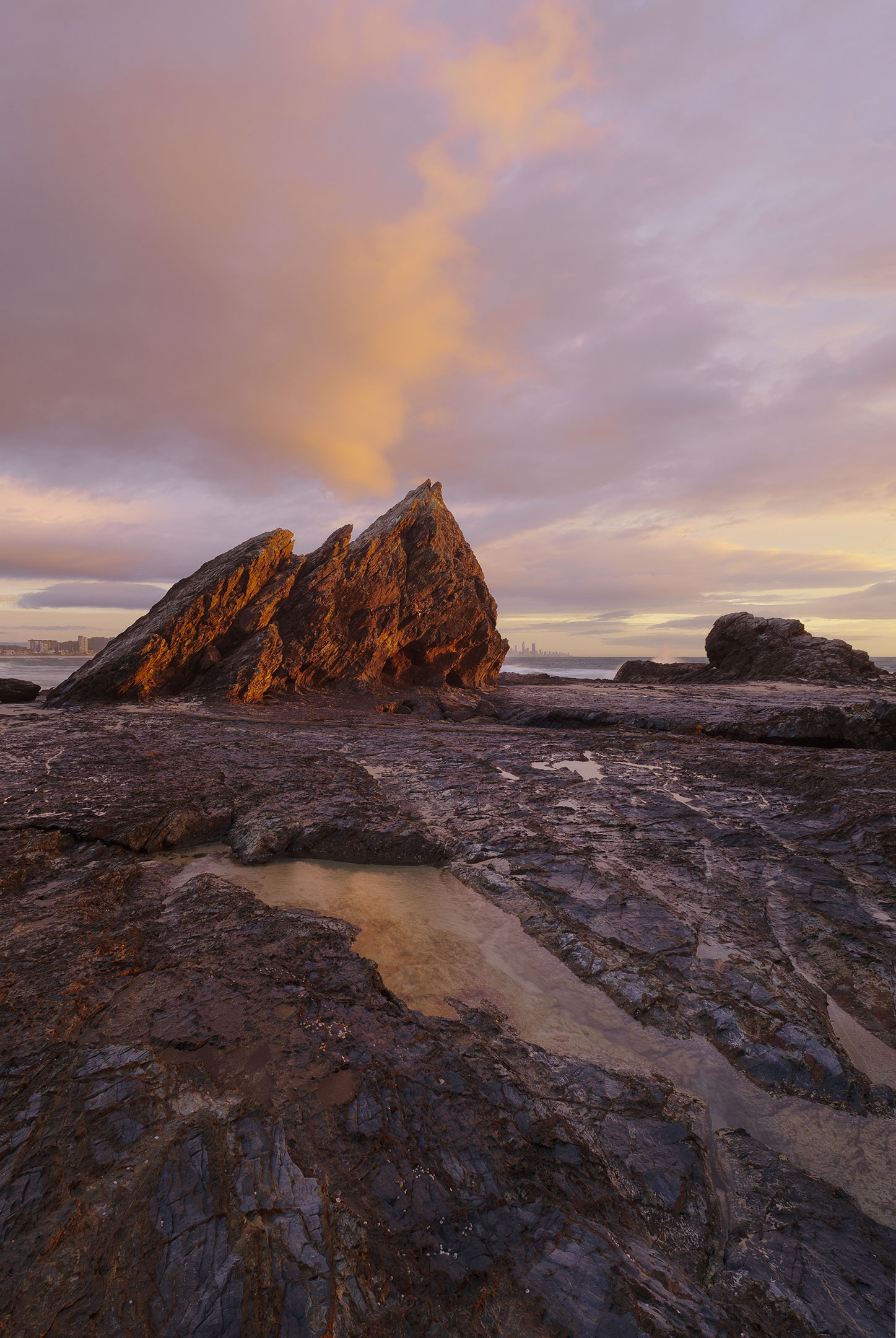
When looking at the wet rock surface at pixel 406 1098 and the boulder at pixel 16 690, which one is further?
the boulder at pixel 16 690

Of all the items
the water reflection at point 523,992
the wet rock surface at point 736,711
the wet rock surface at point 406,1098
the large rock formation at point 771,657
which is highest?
the large rock formation at point 771,657

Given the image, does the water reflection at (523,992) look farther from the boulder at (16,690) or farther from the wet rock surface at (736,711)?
the boulder at (16,690)

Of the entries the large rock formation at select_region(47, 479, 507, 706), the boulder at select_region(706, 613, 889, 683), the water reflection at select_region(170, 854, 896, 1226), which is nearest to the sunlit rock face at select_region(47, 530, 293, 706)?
the large rock formation at select_region(47, 479, 507, 706)

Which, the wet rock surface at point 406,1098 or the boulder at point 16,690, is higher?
the boulder at point 16,690

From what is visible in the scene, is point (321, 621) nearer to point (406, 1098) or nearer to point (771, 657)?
point (406, 1098)

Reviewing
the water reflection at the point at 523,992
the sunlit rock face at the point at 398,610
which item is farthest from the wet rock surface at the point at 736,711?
the water reflection at the point at 523,992

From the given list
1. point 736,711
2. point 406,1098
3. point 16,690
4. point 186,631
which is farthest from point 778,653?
point 16,690

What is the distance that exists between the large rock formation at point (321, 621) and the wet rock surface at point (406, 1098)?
40.9 ft

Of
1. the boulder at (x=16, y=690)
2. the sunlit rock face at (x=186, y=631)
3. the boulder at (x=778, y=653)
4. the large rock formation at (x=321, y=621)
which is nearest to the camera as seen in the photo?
the sunlit rock face at (x=186, y=631)

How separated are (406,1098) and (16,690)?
2283 cm

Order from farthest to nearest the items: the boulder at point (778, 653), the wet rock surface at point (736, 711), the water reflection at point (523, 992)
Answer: the boulder at point (778, 653)
the wet rock surface at point (736, 711)
the water reflection at point (523, 992)

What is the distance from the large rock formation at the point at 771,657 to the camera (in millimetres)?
28656

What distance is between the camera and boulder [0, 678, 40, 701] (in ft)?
62.6

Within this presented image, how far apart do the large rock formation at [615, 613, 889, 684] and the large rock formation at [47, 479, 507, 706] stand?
14308 mm
